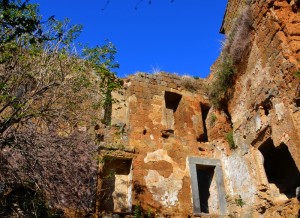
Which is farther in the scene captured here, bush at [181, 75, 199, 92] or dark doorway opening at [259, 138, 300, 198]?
bush at [181, 75, 199, 92]

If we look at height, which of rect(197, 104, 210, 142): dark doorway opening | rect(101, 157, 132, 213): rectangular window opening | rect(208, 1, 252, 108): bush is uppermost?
rect(208, 1, 252, 108): bush

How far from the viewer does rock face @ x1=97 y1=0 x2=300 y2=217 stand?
6.86 m

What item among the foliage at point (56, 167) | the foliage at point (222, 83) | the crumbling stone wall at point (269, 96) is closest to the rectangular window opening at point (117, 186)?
the foliage at point (56, 167)

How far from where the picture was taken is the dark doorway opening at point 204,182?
9.46 metres

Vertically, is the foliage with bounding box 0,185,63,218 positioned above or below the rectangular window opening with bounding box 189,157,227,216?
below

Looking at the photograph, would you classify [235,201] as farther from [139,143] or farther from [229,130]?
[139,143]

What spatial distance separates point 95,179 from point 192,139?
141 inches

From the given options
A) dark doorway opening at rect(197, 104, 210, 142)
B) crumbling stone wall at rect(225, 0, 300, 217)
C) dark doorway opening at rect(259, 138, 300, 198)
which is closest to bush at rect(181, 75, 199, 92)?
dark doorway opening at rect(197, 104, 210, 142)

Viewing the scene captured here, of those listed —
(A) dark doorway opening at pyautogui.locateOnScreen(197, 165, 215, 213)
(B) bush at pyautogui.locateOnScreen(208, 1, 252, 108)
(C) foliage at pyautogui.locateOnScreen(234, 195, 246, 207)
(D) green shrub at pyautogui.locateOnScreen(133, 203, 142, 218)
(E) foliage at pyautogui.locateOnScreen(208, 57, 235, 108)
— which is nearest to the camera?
(D) green shrub at pyautogui.locateOnScreen(133, 203, 142, 218)

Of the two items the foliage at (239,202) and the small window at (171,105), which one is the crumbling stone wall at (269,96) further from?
the small window at (171,105)

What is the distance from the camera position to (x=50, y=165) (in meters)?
7.02

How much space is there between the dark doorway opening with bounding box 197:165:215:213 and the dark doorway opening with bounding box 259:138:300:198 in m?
1.71

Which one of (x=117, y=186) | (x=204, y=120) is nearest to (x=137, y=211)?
(x=117, y=186)

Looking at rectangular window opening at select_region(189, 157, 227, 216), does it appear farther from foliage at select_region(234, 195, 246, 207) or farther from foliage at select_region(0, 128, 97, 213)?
foliage at select_region(0, 128, 97, 213)
